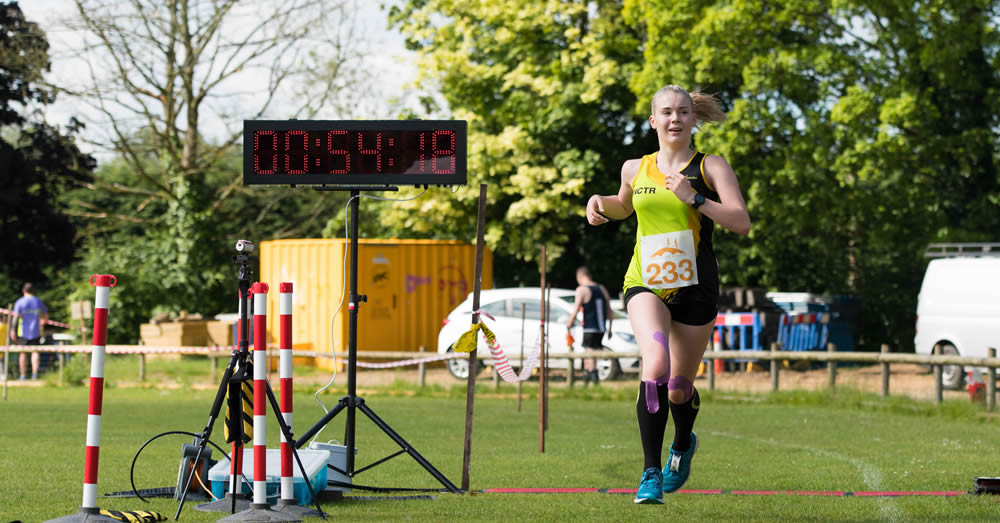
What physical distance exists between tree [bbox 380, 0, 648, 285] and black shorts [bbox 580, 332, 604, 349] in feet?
26.4

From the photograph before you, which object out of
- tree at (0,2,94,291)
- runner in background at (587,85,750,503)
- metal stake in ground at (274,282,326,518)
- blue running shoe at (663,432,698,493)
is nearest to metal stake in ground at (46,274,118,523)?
metal stake in ground at (274,282,326,518)

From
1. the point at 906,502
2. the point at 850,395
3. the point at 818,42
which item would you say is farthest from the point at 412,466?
the point at 818,42

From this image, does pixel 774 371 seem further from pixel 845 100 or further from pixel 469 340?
pixel 469 340

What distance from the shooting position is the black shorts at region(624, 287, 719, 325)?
23.1ft

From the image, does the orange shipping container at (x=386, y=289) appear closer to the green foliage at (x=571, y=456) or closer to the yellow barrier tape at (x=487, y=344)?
the green foliage at (x=571, y=456)

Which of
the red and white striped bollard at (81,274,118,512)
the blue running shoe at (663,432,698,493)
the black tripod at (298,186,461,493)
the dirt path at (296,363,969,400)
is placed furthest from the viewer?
the dirt path at (296,363,969,400)

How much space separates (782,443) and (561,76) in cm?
1900

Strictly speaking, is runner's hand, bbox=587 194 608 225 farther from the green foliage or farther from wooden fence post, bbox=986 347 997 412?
wooden fence post, bbox=986 347 997 412

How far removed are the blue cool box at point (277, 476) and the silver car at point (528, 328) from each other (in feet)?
53.8

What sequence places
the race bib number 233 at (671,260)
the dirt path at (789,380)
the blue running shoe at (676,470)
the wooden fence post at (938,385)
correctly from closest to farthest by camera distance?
1. the race bib number 233 at (671,260)
2. the blue running shoe at (676,470)
3. the wooden fence post at (938,385)
4. the dirt path at (789,380)

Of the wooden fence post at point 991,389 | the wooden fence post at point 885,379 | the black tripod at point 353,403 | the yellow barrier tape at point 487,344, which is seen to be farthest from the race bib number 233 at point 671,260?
the wooden fence post at point 885,379

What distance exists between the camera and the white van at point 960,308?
22.3 m

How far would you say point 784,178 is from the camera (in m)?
27.5

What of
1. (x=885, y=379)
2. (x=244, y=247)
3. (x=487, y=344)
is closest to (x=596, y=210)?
(x=244, y=247)
